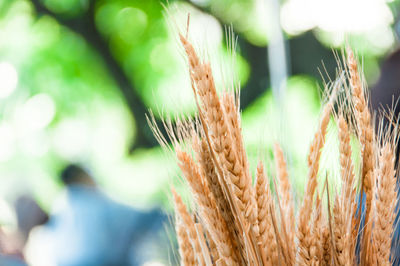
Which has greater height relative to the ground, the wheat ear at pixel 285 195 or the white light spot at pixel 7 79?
the white light spot at pixel 7 79

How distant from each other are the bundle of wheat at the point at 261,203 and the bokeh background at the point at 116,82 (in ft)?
2.91

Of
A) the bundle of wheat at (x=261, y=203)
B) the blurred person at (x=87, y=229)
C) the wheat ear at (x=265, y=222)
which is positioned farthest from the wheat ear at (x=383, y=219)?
the blurred person at (x=87, y=229)

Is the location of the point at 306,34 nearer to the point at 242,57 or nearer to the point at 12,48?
the point at 242,57

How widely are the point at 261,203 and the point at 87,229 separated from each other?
3.64 ft

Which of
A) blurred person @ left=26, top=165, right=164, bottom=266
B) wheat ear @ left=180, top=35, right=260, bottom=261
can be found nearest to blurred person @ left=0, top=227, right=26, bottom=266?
blurred person @ left=26, top=165, right=164, bottom=266

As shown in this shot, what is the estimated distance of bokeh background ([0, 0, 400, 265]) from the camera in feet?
4.44

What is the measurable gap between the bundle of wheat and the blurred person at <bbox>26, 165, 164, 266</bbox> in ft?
3.21

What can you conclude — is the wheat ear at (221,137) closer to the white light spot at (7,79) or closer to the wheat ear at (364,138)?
the wheat ear at (364,138)

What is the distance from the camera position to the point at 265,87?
1.46 m

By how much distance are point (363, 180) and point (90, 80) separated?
3.56 ft

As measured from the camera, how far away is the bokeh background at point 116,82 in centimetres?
135

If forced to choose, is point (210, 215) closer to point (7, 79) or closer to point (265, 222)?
point (265, 222)

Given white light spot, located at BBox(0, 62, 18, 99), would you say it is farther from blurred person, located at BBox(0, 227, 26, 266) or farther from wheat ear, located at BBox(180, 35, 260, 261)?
wheat ear, located at BBox(180, 35, 260, 261)

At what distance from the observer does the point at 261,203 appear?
41cm
